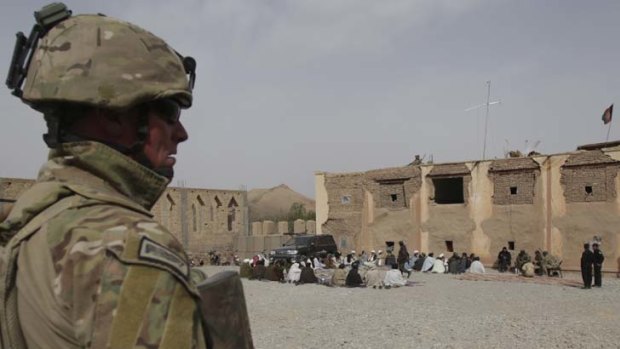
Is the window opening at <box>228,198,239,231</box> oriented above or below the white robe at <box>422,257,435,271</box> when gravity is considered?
above

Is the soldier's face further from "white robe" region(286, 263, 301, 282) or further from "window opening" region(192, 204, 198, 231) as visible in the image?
"window opening" region(192, 204, 198, 231)

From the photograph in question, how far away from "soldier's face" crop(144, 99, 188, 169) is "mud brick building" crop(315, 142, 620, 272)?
1921cm

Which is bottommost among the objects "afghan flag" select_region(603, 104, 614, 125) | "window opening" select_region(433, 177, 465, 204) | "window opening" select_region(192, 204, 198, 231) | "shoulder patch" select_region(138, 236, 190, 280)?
"window opening" select_region(192, 204, 198, 231)

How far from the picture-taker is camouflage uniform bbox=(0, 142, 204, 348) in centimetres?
92

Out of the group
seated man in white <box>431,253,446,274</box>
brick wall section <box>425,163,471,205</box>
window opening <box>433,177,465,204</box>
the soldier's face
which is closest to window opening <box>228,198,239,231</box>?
window opening <box>433,177,465,204</box>

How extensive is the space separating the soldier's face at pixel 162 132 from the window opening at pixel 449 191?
2310 cm

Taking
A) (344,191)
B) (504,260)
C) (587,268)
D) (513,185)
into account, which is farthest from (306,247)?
(587,268)

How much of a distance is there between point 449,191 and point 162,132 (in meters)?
24.7

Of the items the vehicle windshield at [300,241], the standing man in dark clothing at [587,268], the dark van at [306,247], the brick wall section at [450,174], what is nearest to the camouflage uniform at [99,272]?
the standing man in dark clothing at [587,268]

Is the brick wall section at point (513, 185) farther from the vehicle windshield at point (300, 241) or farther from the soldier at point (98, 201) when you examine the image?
the soldier at point (98, 201)

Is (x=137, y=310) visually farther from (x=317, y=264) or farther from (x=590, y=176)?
(x=590, y=176)

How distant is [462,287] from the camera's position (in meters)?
14.8

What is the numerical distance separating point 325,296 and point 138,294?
1294cm

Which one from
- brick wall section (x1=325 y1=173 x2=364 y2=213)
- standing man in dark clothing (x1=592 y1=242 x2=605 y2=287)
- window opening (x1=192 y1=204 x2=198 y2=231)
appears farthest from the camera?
window opening (x1=192 y1=204 x2=198 y2=231)
